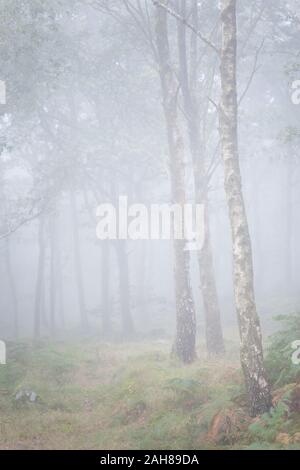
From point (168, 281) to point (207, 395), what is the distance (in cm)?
4608

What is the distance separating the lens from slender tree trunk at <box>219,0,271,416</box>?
8.59m

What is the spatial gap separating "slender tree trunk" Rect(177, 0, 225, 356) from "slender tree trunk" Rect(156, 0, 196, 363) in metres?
0.58

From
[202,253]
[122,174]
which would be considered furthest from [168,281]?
[202,253]

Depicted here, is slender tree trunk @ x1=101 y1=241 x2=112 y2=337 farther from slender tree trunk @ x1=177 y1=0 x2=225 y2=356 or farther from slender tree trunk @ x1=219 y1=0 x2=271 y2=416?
slender tree trunk @ x1=219 y1=0 x2=271 y2=416

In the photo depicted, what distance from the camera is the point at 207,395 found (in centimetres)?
992

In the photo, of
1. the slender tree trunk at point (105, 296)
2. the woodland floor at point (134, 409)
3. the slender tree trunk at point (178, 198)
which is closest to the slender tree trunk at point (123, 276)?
the slender tree trunk at point (105, 296)

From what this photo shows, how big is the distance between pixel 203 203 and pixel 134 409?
27.3 feet

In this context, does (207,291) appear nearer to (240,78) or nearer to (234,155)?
(234,155)

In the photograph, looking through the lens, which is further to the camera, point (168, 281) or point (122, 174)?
point (168, 281)

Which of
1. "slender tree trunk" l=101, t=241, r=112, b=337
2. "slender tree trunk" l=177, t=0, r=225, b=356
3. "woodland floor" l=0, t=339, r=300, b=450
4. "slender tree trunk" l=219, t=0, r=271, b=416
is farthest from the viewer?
"slender tree trunk" l=101, t=241, r=112, b=337

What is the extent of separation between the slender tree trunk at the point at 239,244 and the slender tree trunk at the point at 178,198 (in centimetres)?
494

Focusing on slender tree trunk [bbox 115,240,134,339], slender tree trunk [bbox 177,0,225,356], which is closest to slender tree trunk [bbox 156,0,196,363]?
slender tree trunk [bbox 177,0,225,356]

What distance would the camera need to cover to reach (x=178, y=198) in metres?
14.9
